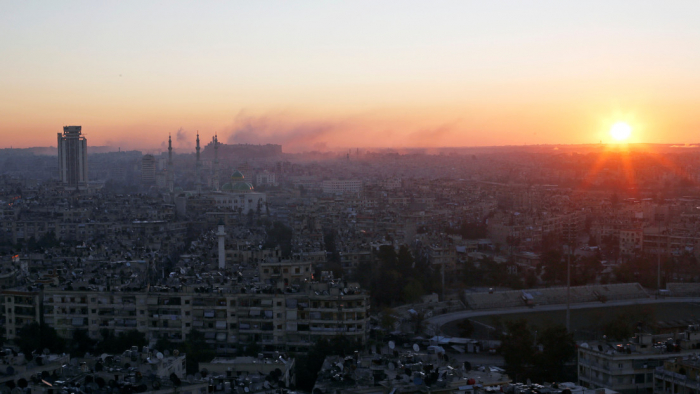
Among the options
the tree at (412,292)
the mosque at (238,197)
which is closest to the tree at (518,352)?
the tree at (412,292)

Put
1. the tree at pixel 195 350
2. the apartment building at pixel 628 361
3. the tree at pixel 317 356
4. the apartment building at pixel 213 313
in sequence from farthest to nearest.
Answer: the apartment building at pixel 213 313
the tree at pixel 195 350
the tree at pixel 317 356
the apartment building at pixel 628 361

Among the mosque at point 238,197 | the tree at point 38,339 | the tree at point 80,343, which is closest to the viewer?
the tree at point 38,339

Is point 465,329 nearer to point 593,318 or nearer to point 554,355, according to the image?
point 593,318

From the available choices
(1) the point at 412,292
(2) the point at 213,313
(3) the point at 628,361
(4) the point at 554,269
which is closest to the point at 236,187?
(4) the point at 554,269

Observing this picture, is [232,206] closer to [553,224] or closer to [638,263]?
[553,224]

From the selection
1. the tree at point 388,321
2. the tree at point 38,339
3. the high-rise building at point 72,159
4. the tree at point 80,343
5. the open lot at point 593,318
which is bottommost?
the open lot at point 593,318

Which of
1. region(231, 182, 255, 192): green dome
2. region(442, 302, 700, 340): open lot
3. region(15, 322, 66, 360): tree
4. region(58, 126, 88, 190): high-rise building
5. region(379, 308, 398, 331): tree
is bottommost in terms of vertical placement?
region(442, 302, 700, 340): open lot

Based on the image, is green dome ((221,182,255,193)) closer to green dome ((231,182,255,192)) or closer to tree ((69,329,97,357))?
green dome ((231,182,255,192))

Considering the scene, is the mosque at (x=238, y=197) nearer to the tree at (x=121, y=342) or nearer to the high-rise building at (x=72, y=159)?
the high-rise building at (x=72, y=159)

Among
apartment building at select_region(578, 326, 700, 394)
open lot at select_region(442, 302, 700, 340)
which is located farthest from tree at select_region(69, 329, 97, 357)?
apartment building at select_region(578, 326, 700, 394)
